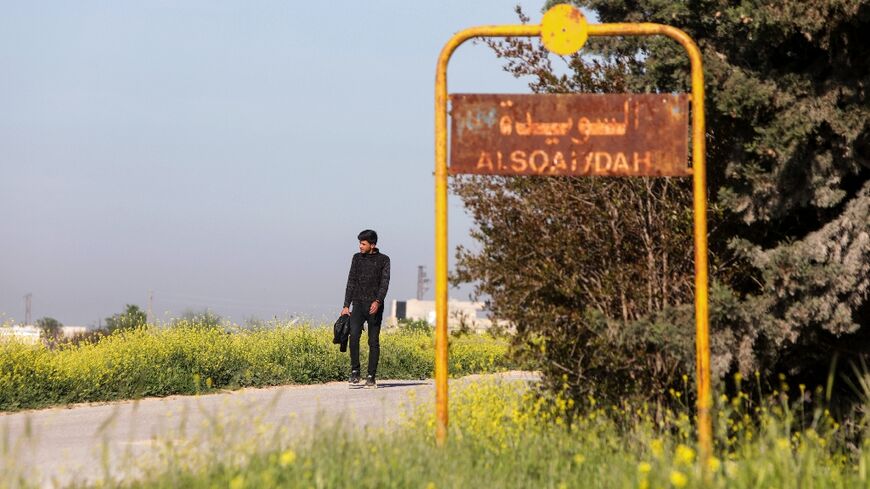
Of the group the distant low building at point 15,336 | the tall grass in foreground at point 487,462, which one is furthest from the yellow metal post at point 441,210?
the distant low building at point 15,336

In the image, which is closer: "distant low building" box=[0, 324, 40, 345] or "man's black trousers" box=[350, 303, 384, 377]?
"distant low building" box=[0, 324, 40, 345]

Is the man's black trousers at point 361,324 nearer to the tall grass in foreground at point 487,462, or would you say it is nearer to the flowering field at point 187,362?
the flowering field at point 187,362

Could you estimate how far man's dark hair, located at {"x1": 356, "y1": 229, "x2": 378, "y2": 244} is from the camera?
15414 millimetres

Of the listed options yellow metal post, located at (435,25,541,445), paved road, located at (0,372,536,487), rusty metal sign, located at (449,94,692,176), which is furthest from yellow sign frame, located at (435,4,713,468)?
paved road, located at (0,372,536,487)

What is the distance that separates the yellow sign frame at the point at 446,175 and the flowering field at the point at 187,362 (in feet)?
12.4

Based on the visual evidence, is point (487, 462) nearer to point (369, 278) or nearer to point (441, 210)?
point (441, 210)

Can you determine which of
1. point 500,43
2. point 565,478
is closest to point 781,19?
point 500,43

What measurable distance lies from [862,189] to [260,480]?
5.82 metres

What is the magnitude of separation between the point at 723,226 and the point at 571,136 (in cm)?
277

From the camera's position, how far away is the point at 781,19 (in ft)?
28.0

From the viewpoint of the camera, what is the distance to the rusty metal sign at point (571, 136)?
24.6ft

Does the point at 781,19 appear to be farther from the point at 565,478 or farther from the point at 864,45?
the point at 565,478

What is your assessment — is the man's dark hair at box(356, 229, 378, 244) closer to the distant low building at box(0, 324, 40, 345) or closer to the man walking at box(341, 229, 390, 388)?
the man walking at box(341, 229, 390, 388)

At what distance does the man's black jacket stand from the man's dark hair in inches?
7.5
